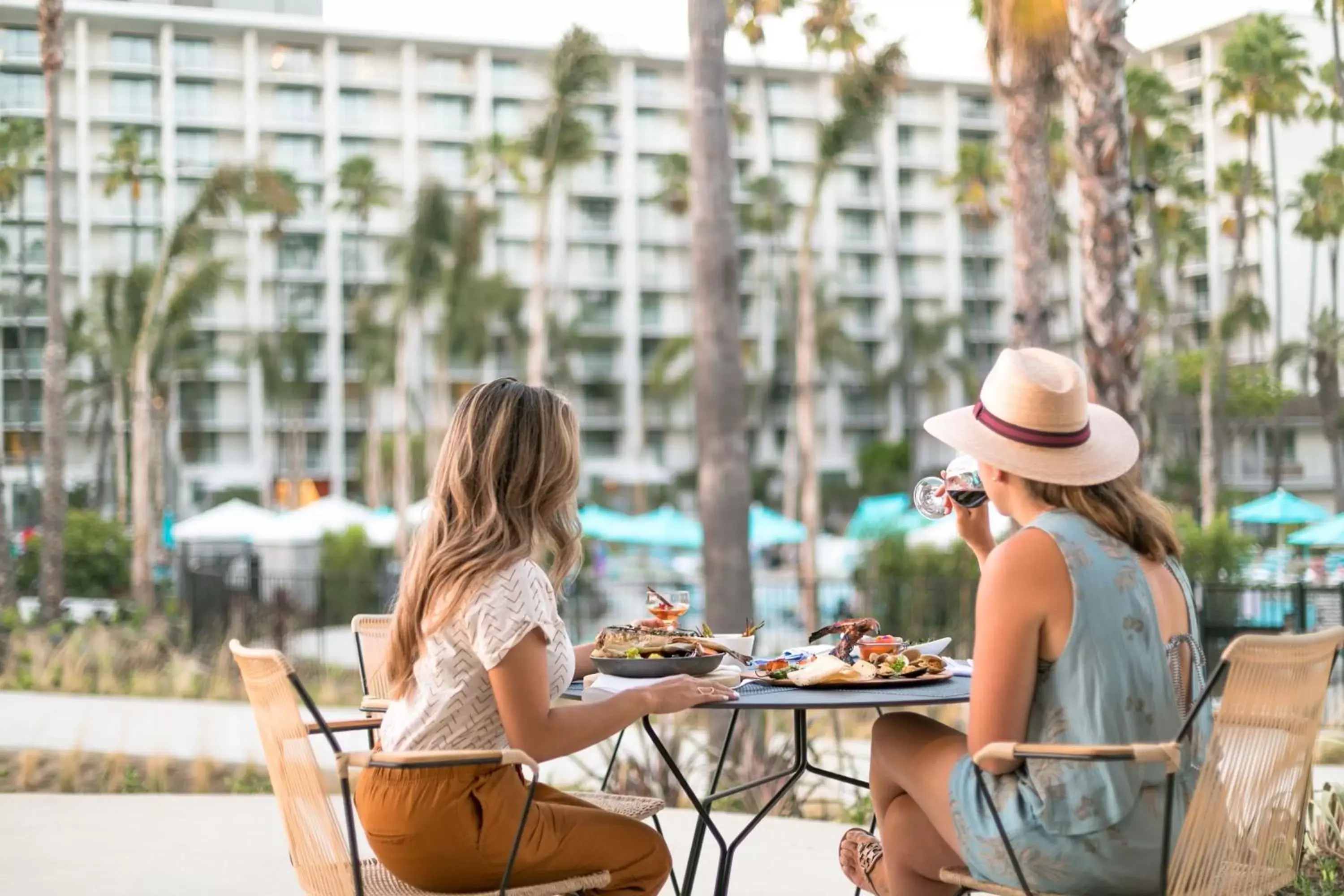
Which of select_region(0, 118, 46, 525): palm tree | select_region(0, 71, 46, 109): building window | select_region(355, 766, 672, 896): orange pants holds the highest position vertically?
select_region(0, 71, 46, 109): building window

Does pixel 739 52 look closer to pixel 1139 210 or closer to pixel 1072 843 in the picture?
pixel 1139 210

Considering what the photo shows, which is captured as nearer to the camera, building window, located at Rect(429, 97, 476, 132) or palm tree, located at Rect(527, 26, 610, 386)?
palm tree, located at Rect(527, 26, 610, 386)

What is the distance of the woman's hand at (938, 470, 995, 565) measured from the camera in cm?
349

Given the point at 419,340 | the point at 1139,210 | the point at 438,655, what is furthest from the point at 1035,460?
the point at 419,340

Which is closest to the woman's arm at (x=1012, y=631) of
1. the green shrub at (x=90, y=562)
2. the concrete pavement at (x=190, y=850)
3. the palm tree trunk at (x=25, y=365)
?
the concrete pavement at (x=190, y=850)

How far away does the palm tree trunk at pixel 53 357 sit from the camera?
18922mm

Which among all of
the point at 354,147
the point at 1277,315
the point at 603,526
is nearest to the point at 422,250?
the point at 603,526

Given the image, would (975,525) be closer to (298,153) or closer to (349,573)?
(349,573)

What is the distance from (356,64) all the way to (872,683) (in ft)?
245

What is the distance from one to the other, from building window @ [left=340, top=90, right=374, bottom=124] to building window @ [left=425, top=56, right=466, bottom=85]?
3.13 meters

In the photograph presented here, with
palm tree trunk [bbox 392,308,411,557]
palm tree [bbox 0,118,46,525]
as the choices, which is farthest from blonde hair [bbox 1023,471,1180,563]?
palm tree trunk [bbox 392,308,411,557]

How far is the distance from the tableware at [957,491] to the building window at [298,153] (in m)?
71.8

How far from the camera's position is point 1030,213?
42.1 ft

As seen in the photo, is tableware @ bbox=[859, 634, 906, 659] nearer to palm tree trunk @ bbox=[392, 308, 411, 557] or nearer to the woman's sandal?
the woman's sandal
